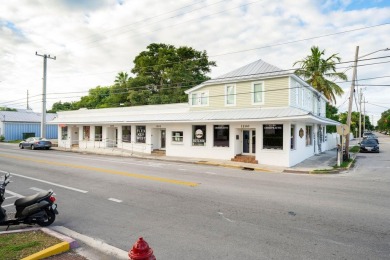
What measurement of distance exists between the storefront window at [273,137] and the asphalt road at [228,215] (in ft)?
20.5

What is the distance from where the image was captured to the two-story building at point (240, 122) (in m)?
18.4

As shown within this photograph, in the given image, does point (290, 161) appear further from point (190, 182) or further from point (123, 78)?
point (123, 78)

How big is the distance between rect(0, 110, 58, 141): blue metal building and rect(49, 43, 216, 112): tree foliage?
15.0 meters

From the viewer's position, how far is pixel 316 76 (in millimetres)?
33438

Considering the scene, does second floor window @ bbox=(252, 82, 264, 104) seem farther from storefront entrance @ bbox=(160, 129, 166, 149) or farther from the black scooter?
the black scooter

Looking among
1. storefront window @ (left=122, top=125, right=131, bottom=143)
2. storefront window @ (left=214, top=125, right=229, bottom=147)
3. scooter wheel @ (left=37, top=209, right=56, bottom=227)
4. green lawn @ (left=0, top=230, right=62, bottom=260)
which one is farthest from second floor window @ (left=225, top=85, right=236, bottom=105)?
green lawn @ (left=0, top=230, right=62, bottom=260)

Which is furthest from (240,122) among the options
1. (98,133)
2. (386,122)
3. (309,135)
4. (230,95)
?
(386,122)

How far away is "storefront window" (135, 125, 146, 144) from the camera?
26.6m

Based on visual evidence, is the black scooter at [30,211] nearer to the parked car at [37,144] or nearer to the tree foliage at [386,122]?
the parked car at [37,144]

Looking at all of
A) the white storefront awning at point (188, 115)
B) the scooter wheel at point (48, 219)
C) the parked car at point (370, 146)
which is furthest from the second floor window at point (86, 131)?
the parked car at point (370, 146)

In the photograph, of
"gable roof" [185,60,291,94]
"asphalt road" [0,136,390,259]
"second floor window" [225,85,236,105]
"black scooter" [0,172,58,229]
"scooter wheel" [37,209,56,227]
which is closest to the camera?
"asphalt road" [0,136,390,259]

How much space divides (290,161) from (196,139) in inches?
320

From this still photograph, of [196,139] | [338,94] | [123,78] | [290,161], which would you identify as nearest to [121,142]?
[196,139]

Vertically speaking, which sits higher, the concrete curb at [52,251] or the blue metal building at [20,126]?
the blue metal building at [20,126]
